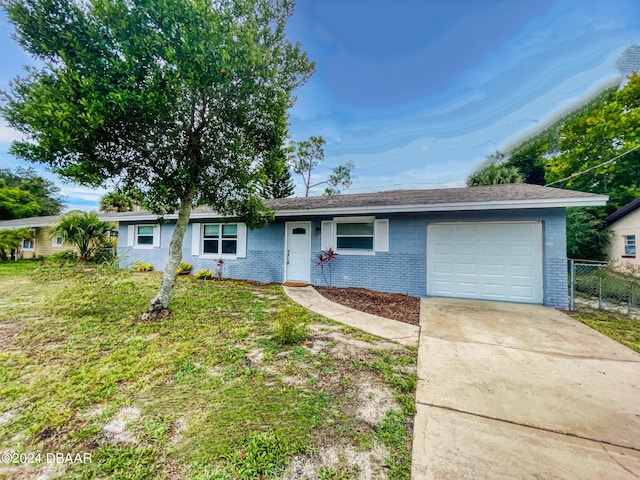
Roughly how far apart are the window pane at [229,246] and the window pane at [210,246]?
1.24 feet

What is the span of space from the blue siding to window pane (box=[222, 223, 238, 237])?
0.64 meters

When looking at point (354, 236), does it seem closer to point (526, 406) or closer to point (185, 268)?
point (526, 406)

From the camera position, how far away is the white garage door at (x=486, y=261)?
6.36 metres

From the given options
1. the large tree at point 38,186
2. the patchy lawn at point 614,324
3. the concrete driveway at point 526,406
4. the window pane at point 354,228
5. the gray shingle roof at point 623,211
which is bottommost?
the concrete driveway at point 526,406

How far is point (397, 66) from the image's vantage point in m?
11.4

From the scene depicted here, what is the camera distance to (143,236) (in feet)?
36.7

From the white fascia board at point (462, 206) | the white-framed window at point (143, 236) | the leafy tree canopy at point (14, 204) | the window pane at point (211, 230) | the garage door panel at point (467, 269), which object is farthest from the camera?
the leafy tree canopy at point (14, 204)

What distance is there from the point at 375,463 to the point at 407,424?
0.51 meters

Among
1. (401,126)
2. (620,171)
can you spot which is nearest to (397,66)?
(401,126)

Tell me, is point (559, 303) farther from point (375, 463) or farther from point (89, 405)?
point (89, 405)

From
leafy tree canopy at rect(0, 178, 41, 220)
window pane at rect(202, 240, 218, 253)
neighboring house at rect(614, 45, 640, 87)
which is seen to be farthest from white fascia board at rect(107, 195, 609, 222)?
leafy tree canopy at rect(0, 178, 41, 220)

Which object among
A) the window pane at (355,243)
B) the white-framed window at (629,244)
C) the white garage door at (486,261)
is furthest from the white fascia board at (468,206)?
the white-framed window at (629,244)

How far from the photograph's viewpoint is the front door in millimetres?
8594

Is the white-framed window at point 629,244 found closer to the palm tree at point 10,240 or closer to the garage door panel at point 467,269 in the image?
the garage door panel at point 467,269
